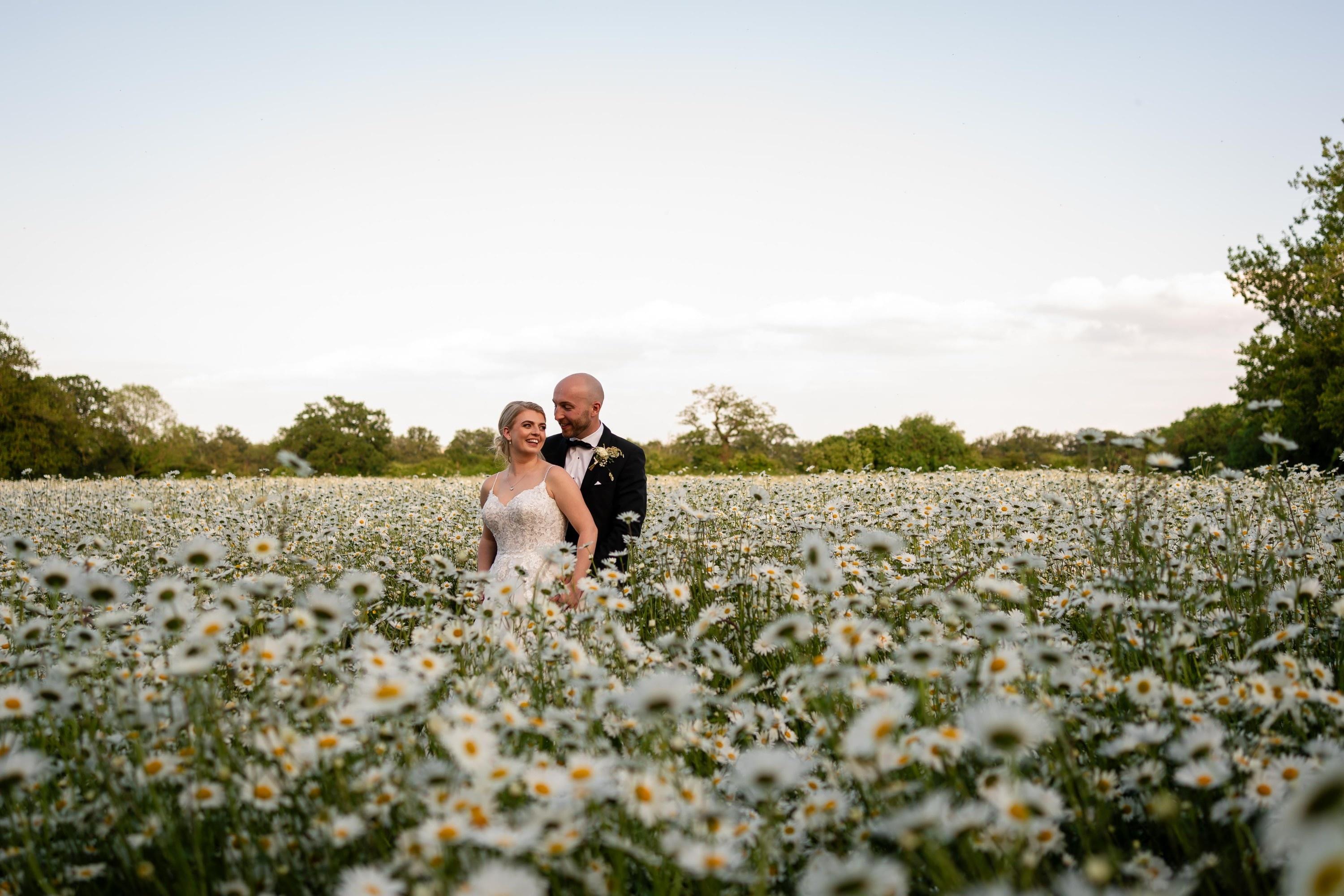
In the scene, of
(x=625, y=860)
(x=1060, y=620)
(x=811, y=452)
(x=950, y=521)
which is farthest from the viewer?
(x=811, y=452)

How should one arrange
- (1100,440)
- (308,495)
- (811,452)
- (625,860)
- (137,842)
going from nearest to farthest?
(137,842) < (625,860) < (1100,440) < (308,495) < (811,452)

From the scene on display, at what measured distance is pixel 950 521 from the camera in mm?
6508

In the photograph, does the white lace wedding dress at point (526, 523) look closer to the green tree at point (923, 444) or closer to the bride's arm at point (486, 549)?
the bride's arm at point (486, 549)

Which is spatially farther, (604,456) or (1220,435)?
(1220,435)

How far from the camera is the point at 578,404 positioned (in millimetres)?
6758

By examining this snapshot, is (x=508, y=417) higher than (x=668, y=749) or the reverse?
higher

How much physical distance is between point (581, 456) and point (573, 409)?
0.42 metres

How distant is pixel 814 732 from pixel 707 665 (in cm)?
75

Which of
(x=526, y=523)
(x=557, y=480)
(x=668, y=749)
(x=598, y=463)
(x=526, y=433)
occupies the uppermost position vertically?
(x=526, y=433)

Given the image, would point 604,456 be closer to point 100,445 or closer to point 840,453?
point 840,453

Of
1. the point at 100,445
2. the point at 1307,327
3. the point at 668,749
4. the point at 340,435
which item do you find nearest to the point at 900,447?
the point at 1307,327

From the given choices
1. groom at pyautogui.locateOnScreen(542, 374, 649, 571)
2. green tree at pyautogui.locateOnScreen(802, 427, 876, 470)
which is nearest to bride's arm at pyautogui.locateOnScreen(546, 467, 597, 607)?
groom at pyautogui.locateOnScreen(542, 374, 649, 571)

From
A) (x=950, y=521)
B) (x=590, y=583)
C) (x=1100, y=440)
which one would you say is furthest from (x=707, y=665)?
(x=950, y=521)

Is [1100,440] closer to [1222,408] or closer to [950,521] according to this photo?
[950,521]
